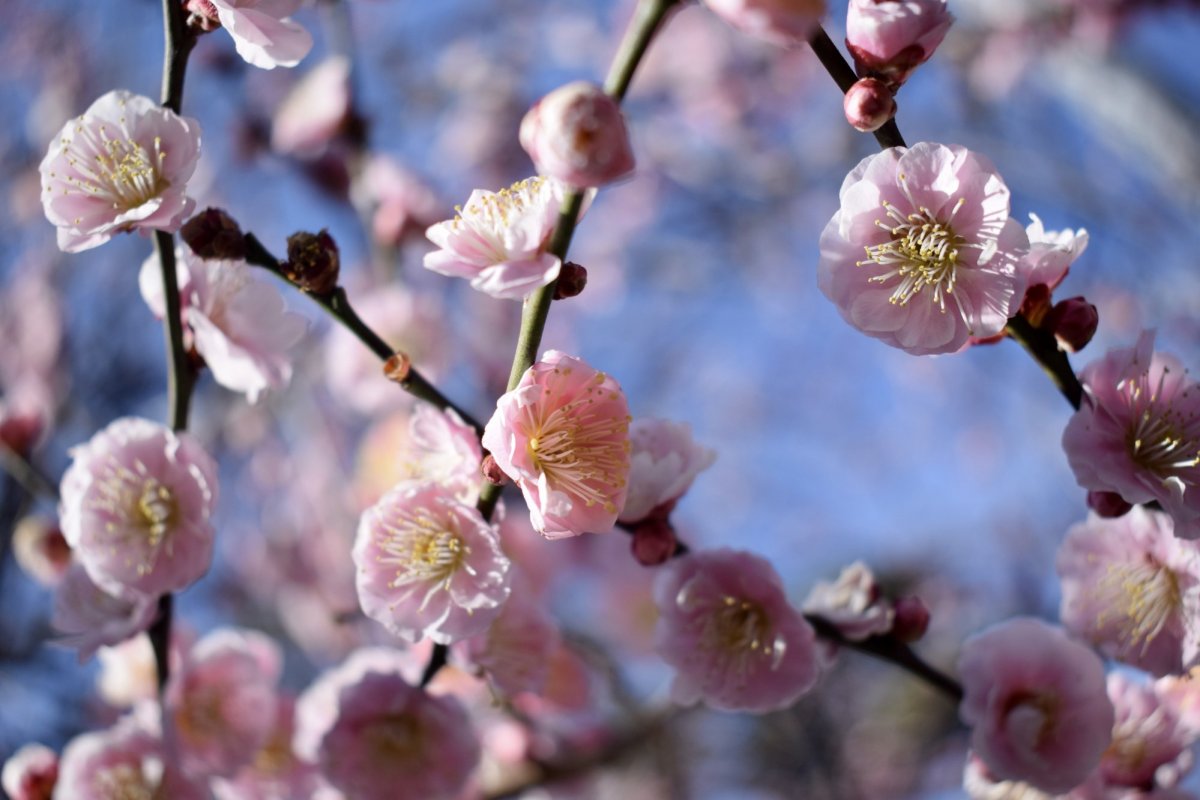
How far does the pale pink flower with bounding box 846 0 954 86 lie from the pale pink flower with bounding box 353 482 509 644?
0.61 meters

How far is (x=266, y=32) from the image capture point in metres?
1.05

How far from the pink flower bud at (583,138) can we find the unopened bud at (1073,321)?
0.57 m

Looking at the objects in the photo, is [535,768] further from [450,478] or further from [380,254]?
[380,254]

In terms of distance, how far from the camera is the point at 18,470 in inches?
60.0

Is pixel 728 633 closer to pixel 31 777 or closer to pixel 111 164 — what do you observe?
pixel 111 164

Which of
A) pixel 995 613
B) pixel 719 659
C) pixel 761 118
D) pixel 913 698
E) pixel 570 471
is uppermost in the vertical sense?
pixel 570 471

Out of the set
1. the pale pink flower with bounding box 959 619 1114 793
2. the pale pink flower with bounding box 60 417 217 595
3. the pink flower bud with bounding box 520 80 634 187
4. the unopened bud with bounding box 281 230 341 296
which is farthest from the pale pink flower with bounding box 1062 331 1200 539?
the pale pink flower with bounding box 60 417 217 595

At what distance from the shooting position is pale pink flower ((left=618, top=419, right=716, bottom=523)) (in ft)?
3.59

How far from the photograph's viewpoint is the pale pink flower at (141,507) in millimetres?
1184

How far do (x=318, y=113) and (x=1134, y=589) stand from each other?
2.21 m

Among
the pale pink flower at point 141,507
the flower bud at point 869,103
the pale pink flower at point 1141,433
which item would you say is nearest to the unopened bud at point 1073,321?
the pale pink flower at point 1141,433

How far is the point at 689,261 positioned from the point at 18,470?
16.1ft

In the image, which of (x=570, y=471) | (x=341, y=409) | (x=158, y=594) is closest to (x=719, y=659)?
(x=570, y=471)

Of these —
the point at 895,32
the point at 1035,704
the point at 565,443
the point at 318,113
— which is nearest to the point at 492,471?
the point at 565,443
